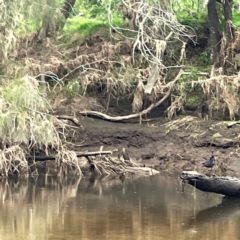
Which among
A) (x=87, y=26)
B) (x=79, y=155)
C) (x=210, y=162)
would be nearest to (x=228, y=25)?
(x=87, y=26)

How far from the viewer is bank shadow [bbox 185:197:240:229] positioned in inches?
409

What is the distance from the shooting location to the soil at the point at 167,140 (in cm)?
1623

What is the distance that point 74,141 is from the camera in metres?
16.8

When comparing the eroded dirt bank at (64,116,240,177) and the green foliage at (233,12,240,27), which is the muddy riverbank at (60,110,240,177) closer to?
the eroded dirt bank at (64,116,240,177)

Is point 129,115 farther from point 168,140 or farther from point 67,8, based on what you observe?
Answer: point 67,8

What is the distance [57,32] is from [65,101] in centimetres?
236

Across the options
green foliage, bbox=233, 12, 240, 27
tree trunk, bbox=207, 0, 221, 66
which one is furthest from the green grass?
green foliage, bbox=233, 12, 240, 27

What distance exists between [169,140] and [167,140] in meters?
0.06

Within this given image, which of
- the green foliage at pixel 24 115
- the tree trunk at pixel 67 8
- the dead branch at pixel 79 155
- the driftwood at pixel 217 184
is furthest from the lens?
the tree trunk at pixel 67 8

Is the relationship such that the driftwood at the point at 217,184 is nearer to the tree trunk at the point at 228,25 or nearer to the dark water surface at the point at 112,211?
the dark water surface at the point at 112,211

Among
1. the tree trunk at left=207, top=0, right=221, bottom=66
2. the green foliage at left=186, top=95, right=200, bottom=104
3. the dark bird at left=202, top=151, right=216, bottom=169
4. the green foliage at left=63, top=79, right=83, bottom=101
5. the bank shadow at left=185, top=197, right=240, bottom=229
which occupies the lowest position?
the bank shadow at left=185, top=197, right=240, bottom=229

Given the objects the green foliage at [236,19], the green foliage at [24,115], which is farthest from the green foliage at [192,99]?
the green foliage at [24,115]

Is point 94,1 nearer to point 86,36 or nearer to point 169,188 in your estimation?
point 86,36

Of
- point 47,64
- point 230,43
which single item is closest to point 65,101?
point 47,64
